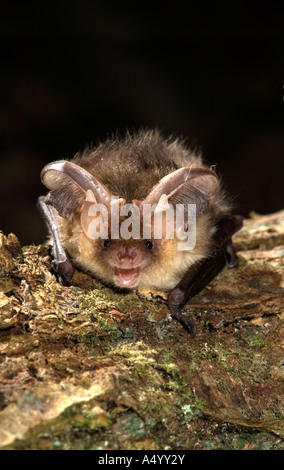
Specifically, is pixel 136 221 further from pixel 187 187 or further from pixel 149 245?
pixel 187 187

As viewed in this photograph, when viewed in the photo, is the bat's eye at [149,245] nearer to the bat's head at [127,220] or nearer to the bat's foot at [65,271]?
the bat's head at [127,220]

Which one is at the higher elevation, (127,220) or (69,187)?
(69,187)

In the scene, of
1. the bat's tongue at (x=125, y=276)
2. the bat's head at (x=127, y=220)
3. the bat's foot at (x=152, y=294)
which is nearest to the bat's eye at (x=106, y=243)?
the bat's head at (x=127, y=220)

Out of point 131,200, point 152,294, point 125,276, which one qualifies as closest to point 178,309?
point 152,294

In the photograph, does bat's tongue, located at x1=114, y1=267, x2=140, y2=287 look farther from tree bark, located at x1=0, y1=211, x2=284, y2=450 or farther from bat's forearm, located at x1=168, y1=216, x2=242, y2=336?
bat's forearm, located at x1=168, y1=216, x2=242, y2=336

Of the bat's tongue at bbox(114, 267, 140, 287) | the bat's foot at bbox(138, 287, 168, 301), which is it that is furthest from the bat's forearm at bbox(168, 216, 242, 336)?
the bat's tongue at bbox(114, 267, 140, 287)

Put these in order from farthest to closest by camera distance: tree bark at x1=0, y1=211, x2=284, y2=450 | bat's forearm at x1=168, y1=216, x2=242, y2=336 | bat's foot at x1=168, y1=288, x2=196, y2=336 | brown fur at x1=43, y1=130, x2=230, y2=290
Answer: brown fur at x1=43, y1=130, x2=230, y2=290 < bat's forearm at x1=168, y1=216, x2=242, y2=336 < bat's foot at x1=168, y1=288, x2=196, y2=336 < tree bark at x1=0, y1=211, x2=284, y2=450

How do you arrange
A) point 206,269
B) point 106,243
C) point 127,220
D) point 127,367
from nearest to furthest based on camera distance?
1. point 127,367
2. point 127,220
3. point 106,243
4. point 206,269
